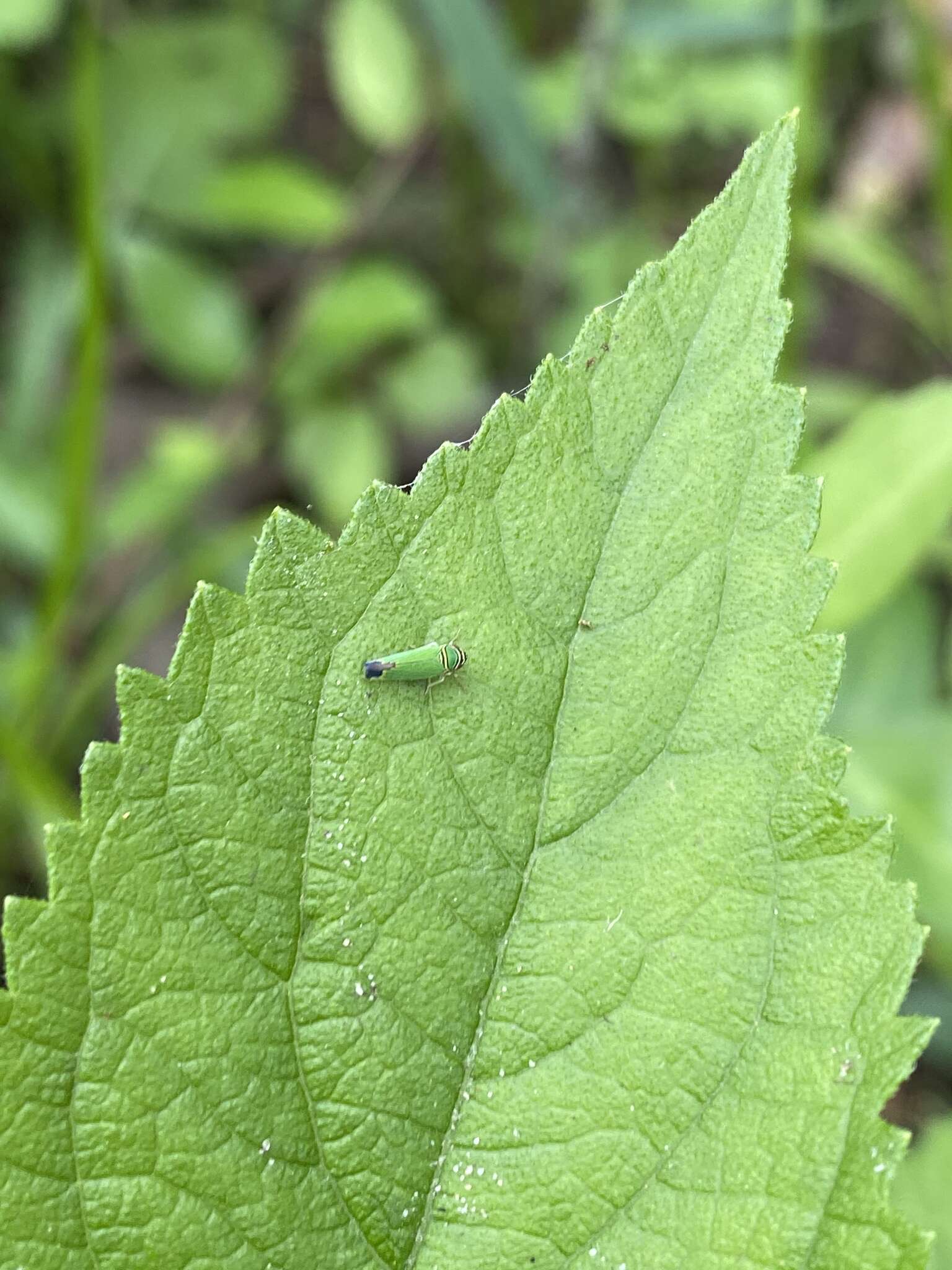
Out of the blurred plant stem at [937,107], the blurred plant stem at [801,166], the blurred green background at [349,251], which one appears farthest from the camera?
the blurred green background at [349,251]

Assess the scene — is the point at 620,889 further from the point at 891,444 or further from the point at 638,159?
the point at 638,159

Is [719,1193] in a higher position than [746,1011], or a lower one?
lower

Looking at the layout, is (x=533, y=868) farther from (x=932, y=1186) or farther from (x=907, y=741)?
(x=907, y=741)

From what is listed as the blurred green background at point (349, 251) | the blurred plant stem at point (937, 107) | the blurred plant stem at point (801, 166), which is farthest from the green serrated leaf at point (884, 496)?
the blurred plant stem at point (937, 107)

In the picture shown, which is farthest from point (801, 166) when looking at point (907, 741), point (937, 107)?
point (907, 741)

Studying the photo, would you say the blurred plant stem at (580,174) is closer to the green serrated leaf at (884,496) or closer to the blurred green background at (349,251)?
the blurred green background at (349,251)

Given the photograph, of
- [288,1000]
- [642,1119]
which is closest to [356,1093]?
[288,1000]
